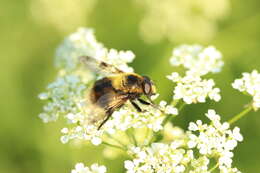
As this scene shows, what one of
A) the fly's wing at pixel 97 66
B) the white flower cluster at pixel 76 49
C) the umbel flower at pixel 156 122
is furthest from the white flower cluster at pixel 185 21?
the fly's wing at pixel 97 66

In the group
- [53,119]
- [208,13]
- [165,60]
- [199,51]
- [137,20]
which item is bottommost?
[53,119]

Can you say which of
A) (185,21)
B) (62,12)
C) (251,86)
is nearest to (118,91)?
(251,86)

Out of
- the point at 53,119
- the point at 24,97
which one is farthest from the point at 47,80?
the point at 53,119

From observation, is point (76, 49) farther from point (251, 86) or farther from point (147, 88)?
point (251, 86)

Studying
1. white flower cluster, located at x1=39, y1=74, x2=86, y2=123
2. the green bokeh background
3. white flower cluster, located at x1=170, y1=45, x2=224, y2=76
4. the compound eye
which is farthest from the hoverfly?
the green bokeh background

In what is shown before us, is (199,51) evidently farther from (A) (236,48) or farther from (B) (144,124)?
(A) (236,48)

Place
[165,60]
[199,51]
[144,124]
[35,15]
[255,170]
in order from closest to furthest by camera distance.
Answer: [144,124] → [199,51] → [255,170] → [165,60] → [35,15]
